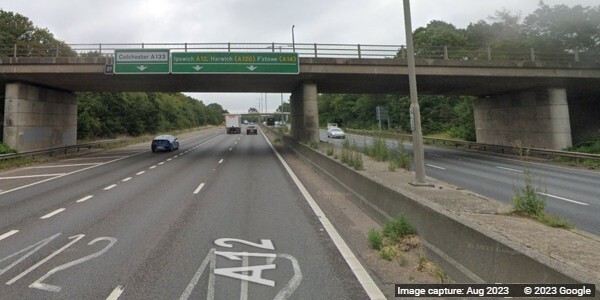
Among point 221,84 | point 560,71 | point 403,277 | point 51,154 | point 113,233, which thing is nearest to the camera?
point 403,277

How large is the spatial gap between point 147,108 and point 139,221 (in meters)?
63.2

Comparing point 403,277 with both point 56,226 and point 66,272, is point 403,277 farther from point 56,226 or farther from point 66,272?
point 56,226

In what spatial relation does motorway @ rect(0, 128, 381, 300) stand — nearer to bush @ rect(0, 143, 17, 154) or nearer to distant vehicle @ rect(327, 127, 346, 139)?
bush @ rect(0, 143, 17, 154)

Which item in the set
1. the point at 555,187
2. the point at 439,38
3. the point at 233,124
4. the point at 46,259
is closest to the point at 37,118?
the point at 46,259

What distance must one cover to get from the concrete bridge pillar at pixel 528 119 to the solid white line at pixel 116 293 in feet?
73.2

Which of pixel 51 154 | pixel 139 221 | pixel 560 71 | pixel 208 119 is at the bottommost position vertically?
pixel 139 221

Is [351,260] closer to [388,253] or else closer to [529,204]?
[388,253]

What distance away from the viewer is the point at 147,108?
6556cm

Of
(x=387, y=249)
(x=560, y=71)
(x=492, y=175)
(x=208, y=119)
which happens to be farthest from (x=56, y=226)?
(x=208, y=119)

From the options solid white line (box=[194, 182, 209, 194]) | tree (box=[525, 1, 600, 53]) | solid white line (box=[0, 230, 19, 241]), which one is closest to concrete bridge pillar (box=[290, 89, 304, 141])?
solid white line (box=[194, 182, 209, 194])

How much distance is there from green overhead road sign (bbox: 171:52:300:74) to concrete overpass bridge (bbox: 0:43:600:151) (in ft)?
2.26

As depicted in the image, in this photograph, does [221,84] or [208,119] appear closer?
[221,84]

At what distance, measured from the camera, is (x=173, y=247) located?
6.09 metres

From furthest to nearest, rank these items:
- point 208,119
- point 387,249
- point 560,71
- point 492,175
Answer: point 208,119 < point 560,71 < point 492,175 < point 387,249
